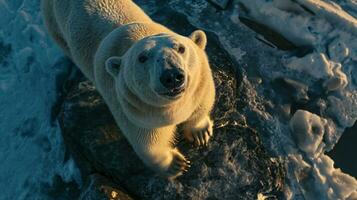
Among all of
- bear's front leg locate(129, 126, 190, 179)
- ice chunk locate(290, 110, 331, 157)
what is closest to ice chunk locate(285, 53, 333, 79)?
ice chunk locate(290, 110, 331, 157)

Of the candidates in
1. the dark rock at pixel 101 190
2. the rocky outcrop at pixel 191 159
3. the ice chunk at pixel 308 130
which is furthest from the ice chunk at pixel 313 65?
the dark rock at pixel 101 190

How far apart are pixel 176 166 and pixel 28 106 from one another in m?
2.75

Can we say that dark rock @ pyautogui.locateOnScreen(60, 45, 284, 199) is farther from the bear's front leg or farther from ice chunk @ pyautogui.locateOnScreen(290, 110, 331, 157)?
ice chunk @ pyautogui.locateOnScreen(290, 110, 331, 157)

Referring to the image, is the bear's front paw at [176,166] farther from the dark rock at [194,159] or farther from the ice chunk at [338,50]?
the ice chunk at [338,50]

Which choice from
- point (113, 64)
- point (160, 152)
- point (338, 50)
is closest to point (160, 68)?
point (113, 64)

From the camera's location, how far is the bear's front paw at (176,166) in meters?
4.96

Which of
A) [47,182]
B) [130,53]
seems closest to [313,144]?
[130,53]

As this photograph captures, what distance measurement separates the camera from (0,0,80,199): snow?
598 centimetres

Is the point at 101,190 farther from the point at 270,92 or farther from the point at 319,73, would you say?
the point at 319,73

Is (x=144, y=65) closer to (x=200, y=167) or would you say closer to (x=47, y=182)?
(x=200, y=167)

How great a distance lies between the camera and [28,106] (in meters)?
6.48

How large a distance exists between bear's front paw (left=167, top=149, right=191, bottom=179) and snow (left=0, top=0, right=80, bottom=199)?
1.53 metres

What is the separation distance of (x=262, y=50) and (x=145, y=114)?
289 centimetres

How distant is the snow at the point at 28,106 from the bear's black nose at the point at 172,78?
120 inches
